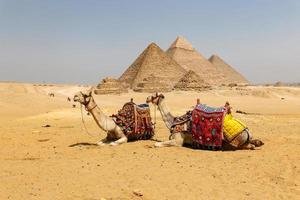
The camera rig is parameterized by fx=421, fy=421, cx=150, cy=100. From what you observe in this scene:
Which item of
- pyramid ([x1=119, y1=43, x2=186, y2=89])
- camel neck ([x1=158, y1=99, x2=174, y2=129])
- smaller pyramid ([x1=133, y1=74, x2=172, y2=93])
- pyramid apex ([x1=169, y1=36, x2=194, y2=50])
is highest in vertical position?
pyramid apex ([x1=169, y1=36, x2=194, y2=50])

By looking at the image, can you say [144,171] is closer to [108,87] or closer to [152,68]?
[108,87]

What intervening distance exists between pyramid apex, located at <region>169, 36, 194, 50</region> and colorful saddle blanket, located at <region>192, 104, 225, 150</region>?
106738mm

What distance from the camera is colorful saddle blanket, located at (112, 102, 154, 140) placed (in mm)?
10914

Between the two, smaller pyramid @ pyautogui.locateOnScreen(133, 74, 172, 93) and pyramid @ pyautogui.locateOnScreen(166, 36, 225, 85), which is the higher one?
pyramid @ pyautogui.locateOnScreen(166, 36, 225, 85)

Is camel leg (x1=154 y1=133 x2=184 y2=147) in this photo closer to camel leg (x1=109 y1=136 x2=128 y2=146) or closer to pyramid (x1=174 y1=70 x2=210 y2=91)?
camel leg (x1=109 y1=136 x2=128 y2=146)

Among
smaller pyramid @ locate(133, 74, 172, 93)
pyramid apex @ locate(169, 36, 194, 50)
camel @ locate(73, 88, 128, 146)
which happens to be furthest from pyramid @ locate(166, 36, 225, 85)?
camel @ locate(73, 88, 128, 146)

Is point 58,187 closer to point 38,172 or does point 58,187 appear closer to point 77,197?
point 77,197

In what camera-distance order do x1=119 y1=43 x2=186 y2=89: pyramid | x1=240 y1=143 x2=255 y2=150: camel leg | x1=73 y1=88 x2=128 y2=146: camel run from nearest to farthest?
x1=240 y1=143 x2=255 y2=150: camel leg
x1=73 y1=88 x2=128 y2=146: camel
x1=119 y1=43 x2=186 y2=89: pyramid

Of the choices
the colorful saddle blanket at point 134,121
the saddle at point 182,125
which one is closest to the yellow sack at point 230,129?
the saddle at point 182,125

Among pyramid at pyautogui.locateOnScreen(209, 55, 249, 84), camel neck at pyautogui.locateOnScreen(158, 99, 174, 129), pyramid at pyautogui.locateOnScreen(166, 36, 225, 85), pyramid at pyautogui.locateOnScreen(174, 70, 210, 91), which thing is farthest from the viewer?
pyramid at pyautogui.locateOnScreen(209, 55, 249, 84)

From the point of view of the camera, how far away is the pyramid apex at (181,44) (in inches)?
4596

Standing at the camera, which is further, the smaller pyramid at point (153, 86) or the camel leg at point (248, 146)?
the smaller pyramid at point (153, 86)

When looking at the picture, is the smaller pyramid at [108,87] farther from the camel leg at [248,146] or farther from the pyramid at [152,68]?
the camel leg at [248,146]

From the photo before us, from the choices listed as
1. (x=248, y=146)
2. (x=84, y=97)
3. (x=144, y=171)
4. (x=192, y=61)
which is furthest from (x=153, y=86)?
(x=144, y=171)
